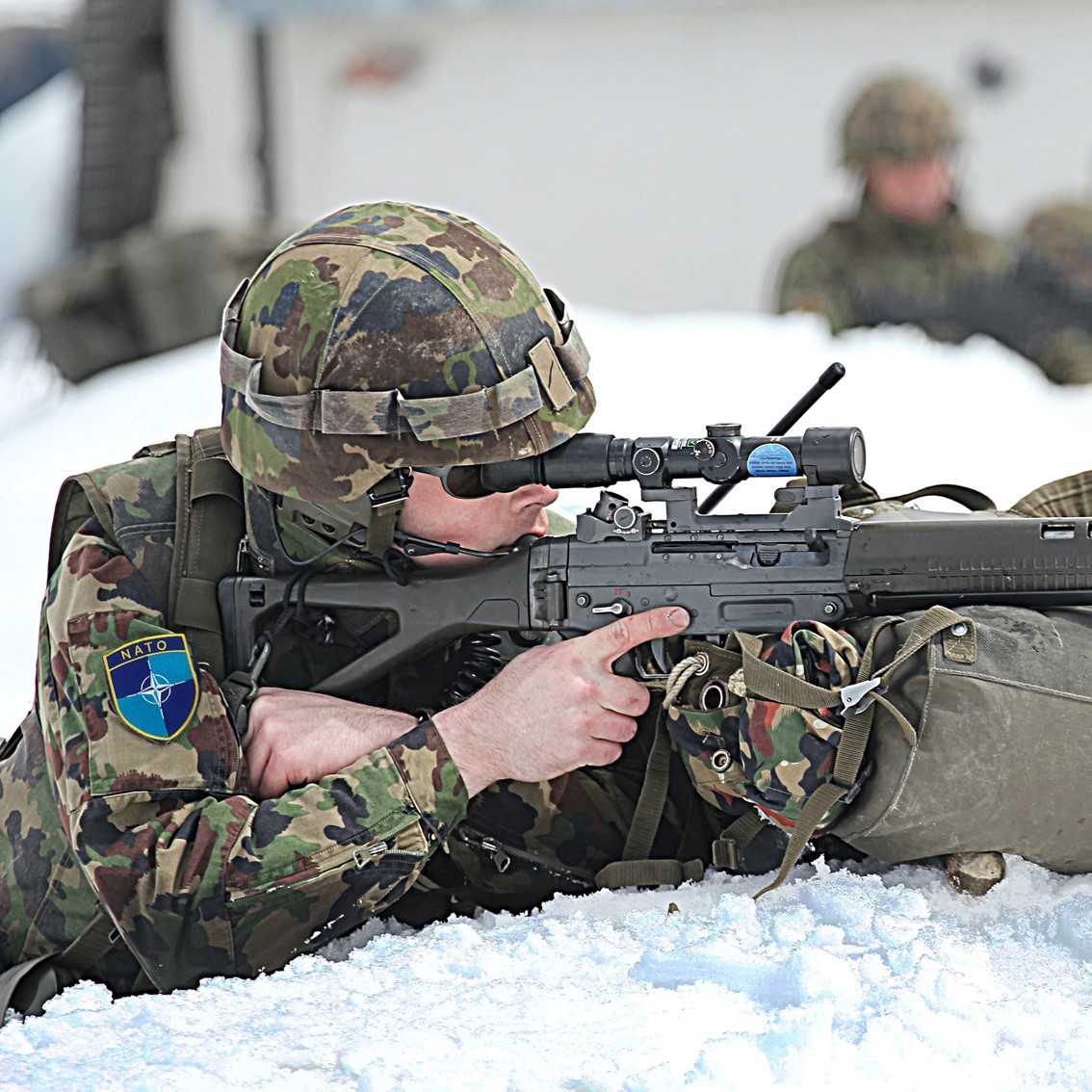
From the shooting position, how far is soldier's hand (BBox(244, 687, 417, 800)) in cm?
253

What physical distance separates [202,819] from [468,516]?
0.63 metres

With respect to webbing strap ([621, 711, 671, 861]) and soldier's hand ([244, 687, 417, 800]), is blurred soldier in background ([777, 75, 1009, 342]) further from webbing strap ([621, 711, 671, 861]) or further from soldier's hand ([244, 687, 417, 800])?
soldier's hand ([244, 687, 417, 800])

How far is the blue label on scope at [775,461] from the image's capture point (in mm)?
2400

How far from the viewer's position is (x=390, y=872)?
2439 millimetres

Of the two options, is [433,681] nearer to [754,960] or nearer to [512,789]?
[512,789]

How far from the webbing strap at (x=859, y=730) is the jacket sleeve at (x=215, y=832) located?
1.77 ft

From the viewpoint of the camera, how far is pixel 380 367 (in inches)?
97.4

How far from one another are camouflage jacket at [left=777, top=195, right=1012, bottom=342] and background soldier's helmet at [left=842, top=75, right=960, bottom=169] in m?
0.33

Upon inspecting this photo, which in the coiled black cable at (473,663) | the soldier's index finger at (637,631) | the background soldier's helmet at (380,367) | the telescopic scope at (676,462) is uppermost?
the background soldier's helmet at (380,367)

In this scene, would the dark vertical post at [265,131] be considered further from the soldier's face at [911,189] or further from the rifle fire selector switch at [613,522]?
the rifle fire selector switch at [613,522]

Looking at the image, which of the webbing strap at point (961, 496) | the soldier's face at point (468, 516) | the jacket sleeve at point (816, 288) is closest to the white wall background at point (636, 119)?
the jacket sleeve at point (816, 288)

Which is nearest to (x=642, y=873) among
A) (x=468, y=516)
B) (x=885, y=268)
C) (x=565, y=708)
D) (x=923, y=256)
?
(x=565, y=708)

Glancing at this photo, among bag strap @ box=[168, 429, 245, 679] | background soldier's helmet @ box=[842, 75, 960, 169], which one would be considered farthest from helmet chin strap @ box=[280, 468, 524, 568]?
background soldier's helmet @ box=[842, 75, 960, 169]

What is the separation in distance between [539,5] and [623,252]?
6.13ft
